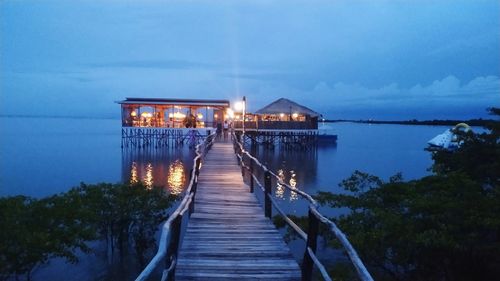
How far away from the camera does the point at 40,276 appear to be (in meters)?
11.5

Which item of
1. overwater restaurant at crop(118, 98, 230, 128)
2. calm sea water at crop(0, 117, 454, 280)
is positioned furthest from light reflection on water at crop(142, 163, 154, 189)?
overwater restaurant at crop(118, 98, 230, 128)

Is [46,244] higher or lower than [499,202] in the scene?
lower

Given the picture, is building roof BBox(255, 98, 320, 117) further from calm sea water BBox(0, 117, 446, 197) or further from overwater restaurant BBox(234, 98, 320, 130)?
calm sea water BBox(0, 117, 446, 197)

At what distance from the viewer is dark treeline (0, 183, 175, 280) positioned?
27.4 feet

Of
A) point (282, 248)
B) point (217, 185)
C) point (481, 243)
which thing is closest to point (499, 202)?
point (481, 243)

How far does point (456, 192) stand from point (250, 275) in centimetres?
615

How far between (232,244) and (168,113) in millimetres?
39745

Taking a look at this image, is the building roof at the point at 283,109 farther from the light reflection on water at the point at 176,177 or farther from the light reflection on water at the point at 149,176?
the light reflection on water at the point at 149,176

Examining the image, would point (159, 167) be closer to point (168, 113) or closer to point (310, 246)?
point (168, 113)

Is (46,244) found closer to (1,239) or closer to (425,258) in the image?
(1,239)

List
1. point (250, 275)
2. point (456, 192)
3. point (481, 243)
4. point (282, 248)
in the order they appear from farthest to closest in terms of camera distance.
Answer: point (456, 192) < point (481, 243) < point (282, 248) < point (250, 275)

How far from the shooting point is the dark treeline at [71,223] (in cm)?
834

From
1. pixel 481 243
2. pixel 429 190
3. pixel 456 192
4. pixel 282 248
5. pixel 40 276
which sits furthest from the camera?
pixel 40 276

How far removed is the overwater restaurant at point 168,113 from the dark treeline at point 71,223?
94.7ft
